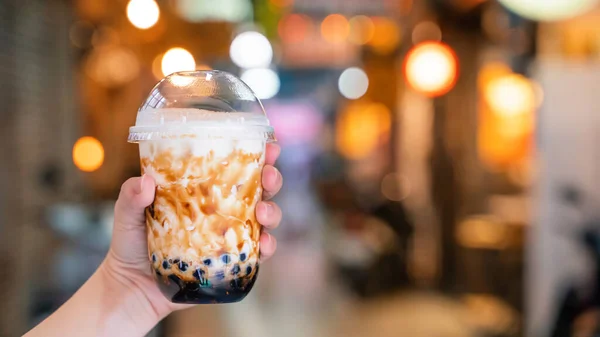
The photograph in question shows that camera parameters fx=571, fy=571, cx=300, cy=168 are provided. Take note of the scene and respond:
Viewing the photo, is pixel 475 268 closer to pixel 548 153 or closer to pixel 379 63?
pixel 548 153

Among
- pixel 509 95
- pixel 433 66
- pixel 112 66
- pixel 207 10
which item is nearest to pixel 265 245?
pixel 207 10

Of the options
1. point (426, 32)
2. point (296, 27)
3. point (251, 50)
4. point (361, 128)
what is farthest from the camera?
point (361, 128)

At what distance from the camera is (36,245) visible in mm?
4156

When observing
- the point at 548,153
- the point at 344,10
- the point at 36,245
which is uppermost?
the point at 344,10

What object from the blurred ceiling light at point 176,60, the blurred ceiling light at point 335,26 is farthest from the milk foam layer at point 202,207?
the blurred ceiling light at point 335,26

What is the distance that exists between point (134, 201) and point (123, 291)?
328 mm

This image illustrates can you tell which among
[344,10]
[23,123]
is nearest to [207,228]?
[23,123]

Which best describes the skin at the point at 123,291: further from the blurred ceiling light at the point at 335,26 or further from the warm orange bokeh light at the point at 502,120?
the blurred ceiling light at the point at 335,26

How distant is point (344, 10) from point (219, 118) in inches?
430

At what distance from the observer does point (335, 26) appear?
12578 millimetres

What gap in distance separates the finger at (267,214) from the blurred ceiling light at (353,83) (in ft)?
46.0

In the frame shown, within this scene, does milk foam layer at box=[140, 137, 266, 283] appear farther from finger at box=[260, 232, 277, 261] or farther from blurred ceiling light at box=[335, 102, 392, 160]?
blurred ceiling light at box=[335, 102, 392, 160]

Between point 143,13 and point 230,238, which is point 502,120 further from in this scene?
point 230,238

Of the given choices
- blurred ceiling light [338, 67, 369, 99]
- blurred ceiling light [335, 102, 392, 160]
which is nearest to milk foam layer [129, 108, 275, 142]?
blurred ceiling light [335, 102, 392, 160]
